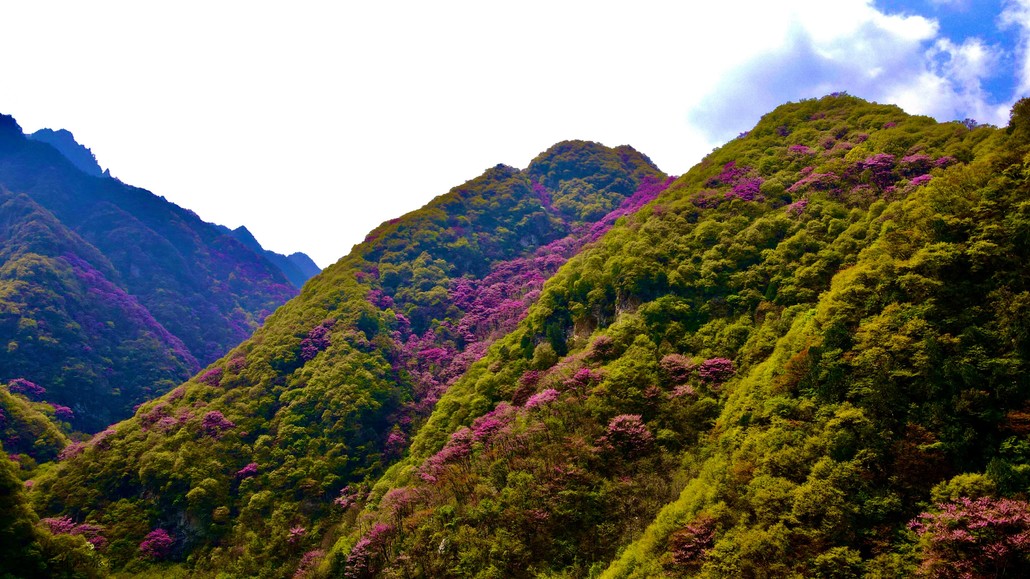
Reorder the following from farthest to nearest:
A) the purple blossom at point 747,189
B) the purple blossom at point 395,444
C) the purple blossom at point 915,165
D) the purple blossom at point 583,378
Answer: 1. the purple blossom at point 395,444
2. the purple blossom at point 747,189
3. the purple blossom at point 915,165
4. the purple blossom at point 583,378

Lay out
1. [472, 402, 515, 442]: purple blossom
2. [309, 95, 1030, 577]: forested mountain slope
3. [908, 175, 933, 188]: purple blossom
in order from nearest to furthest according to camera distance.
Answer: [309, 95, 1030, 577]: forested mountain slope < [908, 175, 933, 188]: purple blossom < [472, 402, 515, 442]: purple blossom

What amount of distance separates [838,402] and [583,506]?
16.3 m

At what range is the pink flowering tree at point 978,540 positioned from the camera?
16312mm

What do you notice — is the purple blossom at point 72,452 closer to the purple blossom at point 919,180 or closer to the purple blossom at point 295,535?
the purple blossom at point 295,535

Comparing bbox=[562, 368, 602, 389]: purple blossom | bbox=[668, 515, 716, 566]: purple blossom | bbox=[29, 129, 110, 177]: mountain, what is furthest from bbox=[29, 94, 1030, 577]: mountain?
bbox=[29, 129, 110, 177]: mountain

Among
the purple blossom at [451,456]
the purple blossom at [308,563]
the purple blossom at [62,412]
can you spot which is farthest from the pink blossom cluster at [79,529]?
the purple blossom at [62,412]

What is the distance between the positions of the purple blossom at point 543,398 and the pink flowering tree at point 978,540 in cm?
2477

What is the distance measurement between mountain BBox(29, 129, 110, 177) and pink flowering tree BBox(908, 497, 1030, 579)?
247244 millimetres

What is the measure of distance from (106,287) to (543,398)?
116 meters

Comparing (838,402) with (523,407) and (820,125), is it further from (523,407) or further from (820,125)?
(820,125)

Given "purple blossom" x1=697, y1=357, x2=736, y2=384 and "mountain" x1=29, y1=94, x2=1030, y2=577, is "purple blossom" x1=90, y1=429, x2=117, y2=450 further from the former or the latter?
"purple blossom" x1=697, y1=357, x2=736, y2=384

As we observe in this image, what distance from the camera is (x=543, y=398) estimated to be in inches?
1580

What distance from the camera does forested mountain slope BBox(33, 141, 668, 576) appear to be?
5012 cm

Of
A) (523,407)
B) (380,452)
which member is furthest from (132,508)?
(523,407)
